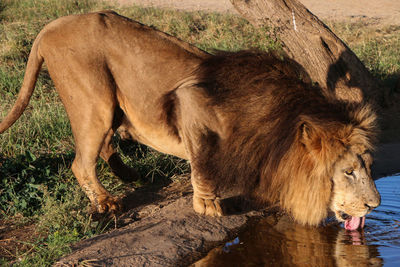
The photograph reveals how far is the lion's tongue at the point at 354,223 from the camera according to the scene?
12.1 feet

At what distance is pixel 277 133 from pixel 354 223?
816mm

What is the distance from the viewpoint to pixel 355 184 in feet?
11.0

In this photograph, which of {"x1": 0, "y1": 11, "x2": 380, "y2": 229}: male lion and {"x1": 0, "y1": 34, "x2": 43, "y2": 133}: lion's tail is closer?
{"x1": 0, "y1": 11, "x2": 380, "y2": 229}: male lion

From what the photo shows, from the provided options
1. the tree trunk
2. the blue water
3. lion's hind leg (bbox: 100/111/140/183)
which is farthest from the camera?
the tree trunk

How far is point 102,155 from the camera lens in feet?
15.3

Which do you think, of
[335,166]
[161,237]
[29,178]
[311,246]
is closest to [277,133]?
[335,166]

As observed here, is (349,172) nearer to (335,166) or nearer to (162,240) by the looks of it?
(335,166)

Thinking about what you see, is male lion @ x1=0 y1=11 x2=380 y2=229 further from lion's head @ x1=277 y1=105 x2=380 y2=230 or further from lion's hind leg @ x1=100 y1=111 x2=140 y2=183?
lion's hind leg @ x1=100 y1=111 x2=140 y2=183

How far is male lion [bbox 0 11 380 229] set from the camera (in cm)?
338

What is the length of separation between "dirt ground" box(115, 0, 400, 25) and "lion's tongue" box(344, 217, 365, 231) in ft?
25.3

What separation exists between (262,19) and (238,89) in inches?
82.9

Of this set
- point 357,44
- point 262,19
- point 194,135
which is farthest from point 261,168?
point 357,44

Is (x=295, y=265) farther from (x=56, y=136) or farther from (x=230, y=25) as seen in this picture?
(x=230, y=25)

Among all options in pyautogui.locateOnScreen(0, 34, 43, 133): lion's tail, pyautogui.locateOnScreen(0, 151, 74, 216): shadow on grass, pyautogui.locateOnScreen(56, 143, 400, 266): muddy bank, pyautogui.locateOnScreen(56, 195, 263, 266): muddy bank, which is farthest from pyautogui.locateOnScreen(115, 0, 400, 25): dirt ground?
pyautogui.locateOnScreen(56, 195, 263, 266): muddy bank
